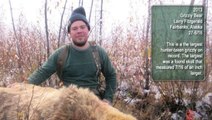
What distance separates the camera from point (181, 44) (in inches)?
286

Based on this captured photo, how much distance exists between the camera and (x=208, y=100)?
658 centimetres

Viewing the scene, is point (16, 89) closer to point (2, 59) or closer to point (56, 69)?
point (56, 69)

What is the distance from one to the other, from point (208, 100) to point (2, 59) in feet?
13.7

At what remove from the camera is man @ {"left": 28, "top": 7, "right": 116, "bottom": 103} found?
524 centimetres

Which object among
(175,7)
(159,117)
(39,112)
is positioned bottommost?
(159,117)

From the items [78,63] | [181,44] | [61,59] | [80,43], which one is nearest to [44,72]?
[61,59]

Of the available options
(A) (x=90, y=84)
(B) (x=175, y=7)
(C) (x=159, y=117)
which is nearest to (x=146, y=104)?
(C) (x=159, y=117)

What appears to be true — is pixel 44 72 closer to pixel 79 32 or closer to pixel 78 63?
pixel 78 63

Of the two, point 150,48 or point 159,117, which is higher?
point 150,48

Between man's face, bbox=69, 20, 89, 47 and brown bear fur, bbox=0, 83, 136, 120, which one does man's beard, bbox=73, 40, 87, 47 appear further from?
brown bear fur, bbox=0, 83, 136, 120

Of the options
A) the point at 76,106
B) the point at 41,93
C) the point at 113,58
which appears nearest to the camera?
the point at 76,106

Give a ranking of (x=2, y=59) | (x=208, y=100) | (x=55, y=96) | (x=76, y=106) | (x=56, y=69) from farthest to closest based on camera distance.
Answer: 1. (x=2, y=59)
2. (x=208, y=100)
3. (x=56, y=69)
4. (x=55, y=96)
5. (x=76, y=106)

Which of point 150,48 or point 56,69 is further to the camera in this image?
point 150,48

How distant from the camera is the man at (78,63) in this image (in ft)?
17.2
